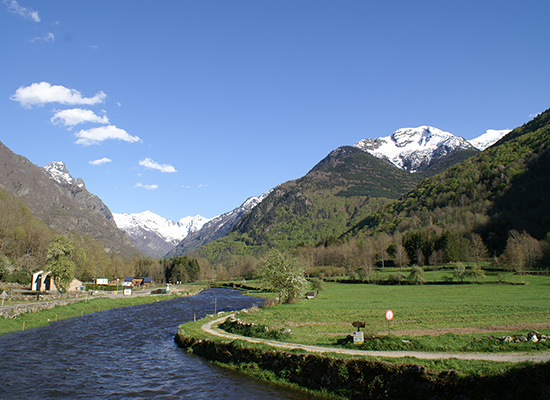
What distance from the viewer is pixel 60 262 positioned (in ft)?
266

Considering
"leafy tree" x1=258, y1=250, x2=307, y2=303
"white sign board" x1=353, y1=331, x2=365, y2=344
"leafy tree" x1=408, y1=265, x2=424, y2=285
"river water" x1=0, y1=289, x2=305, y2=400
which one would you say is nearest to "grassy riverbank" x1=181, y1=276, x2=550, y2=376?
"white sign board" x1=353, y1=331, x2=365, y2=344

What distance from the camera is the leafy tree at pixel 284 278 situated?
64062mm

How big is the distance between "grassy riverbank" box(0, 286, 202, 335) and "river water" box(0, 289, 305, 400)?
3.15 m

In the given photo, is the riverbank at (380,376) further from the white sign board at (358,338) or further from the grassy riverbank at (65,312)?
the grassy riverbank at (65,312)

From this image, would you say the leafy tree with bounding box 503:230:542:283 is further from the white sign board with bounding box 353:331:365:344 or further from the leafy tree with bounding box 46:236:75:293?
the leafy tree with bounding box 46:236:75:293

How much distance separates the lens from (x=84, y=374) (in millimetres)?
27438

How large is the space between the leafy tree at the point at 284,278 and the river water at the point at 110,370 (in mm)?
22379

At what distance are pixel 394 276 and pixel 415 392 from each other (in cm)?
9646

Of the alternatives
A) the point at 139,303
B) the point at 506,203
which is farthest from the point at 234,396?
the point at 506,203

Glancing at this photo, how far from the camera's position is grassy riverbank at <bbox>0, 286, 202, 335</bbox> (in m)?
46.4

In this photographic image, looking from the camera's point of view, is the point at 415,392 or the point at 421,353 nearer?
the point at 415,392

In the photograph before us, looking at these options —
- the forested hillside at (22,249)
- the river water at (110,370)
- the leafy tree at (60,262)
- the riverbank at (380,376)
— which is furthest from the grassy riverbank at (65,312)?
the riverbank at (380,376)

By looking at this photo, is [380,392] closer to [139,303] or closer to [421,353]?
[421,353]

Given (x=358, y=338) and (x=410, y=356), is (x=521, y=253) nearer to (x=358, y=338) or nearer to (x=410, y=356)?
(x=358, y=338)
